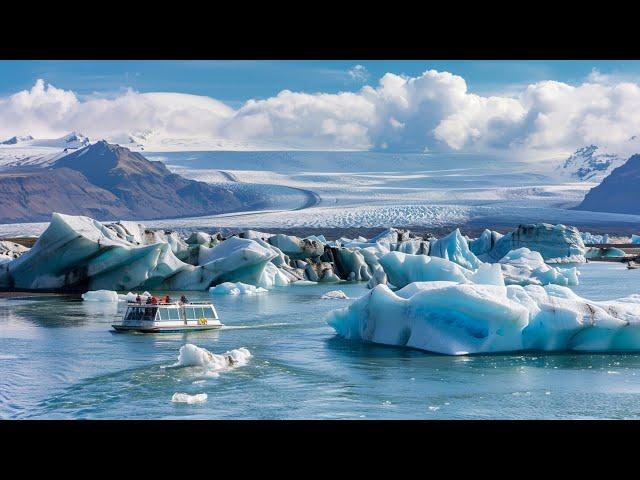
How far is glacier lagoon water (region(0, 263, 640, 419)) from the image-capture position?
9078 millimetres

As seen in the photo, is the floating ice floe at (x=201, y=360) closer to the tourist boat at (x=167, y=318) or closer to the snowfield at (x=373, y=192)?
the tourist boat at (x=167, y=318)

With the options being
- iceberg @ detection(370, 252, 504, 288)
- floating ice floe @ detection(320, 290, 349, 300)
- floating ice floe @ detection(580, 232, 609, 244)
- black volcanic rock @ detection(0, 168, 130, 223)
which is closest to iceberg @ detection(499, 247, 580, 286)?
iceberg @ detection(370, 252, 504, 288)

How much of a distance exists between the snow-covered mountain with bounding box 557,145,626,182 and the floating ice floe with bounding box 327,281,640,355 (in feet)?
360

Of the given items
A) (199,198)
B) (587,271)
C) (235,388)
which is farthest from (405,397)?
(199,198)

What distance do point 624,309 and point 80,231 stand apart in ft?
44.5

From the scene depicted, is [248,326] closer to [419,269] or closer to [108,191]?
[419,269]

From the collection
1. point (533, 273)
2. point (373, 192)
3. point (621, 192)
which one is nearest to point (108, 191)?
point (373, 192)

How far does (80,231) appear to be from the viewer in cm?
2202

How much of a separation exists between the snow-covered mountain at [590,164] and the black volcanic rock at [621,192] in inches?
406

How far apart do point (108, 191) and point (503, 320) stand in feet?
337

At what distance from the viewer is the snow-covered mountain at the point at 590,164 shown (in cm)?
12676

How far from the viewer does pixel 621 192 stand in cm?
10569

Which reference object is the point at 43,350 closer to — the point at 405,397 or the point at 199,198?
the point at 405,397

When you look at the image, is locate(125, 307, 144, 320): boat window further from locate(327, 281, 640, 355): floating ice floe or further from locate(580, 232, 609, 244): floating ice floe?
locate(580, 232, 609, 244): floating ice floe
